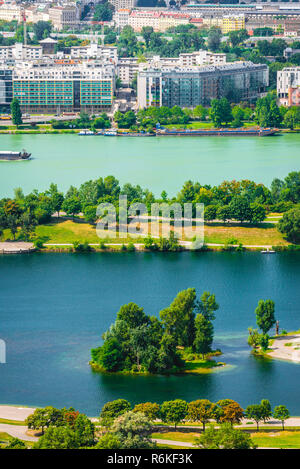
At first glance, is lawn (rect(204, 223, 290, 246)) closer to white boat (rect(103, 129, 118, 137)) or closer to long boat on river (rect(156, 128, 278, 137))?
long boat on river (rect(156, 128, 278, 137))

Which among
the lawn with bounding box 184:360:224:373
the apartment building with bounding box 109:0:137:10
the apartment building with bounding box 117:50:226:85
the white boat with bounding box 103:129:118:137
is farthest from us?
the apartment building with bounding box 109:0:137:10

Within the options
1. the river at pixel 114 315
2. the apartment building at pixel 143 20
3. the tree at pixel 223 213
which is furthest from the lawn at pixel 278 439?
the apartment building at pixel 143 20

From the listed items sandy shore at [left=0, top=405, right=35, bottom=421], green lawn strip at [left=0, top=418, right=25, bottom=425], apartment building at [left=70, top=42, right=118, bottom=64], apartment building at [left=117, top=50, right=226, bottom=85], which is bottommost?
sandy shore at [left=0, top=405, right=35, bottom=421]

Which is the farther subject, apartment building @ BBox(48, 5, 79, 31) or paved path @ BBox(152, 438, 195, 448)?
apartment building @ BBox(48, 5, 79, 31)

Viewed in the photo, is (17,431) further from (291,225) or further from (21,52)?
(21,52)

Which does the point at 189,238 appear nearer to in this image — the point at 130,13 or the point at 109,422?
the point at 109,422

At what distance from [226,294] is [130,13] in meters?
28.9

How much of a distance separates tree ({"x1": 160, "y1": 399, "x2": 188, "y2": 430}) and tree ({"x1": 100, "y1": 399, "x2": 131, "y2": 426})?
246mm

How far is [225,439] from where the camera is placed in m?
7.80

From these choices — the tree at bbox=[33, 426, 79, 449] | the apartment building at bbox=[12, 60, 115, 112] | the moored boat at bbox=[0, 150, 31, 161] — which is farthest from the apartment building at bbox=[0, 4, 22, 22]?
the tree at bbox=[33, 426, 79, 449]

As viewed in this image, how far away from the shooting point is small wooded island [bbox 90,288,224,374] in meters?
10.1

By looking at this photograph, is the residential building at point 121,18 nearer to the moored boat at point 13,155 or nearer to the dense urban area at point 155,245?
the dense urban area at point 155,245

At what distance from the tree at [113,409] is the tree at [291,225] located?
5.90m

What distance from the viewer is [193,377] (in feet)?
32.4
